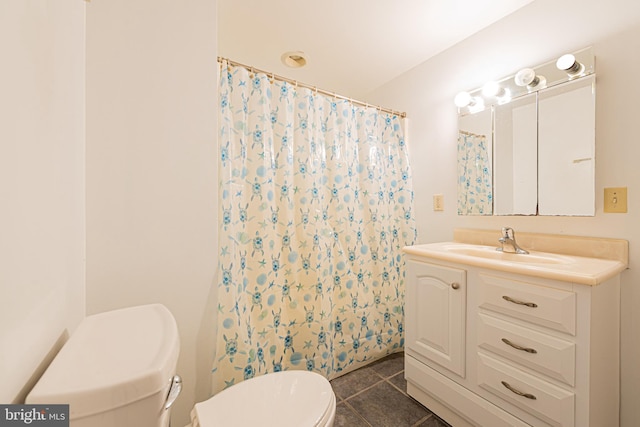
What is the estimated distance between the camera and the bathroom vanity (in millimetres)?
898

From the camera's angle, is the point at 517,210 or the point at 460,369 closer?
the point at 460,369

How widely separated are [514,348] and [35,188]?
5.25 feet

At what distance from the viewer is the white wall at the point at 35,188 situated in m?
0.41

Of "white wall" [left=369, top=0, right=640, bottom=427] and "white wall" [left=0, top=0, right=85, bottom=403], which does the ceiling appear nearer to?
"white wall" [left=369, top=0, right=640, bottom=427]

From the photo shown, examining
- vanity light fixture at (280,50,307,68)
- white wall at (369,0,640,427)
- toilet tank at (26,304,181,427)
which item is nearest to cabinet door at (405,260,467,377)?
white wall at (369,0,640,427)

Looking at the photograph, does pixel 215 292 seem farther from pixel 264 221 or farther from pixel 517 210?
pixel 517 210

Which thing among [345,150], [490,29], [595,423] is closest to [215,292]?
[345,150]

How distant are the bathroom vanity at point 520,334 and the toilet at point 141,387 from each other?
2.40ft

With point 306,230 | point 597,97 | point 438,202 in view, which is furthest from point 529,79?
point 306,230

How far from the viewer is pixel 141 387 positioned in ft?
1.51

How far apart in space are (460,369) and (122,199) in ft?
5.60

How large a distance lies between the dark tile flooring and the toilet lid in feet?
1.94

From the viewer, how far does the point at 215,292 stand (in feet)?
4.03

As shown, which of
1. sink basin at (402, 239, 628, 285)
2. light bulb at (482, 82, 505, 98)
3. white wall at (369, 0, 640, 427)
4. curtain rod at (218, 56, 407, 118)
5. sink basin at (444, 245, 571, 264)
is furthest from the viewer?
light bulb at (482, 82, 505, 98)
